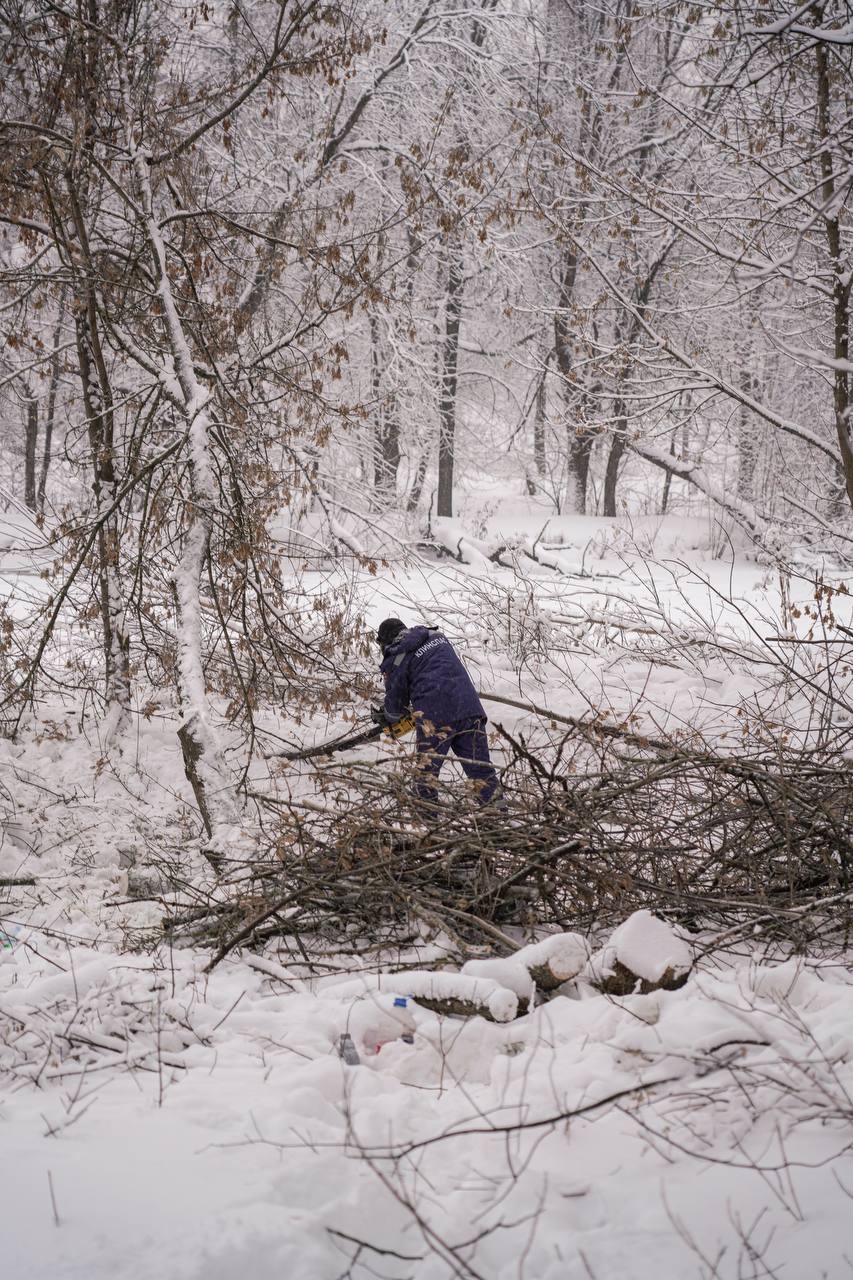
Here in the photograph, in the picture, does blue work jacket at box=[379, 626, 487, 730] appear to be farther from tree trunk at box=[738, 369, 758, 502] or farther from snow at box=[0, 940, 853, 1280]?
tree trunk at box=[738, 369, 758, 502]

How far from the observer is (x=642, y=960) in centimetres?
311

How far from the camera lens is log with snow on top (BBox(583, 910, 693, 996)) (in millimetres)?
3078

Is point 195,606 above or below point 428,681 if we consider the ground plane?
above

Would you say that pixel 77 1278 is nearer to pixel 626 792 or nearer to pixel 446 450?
pixel 626 792

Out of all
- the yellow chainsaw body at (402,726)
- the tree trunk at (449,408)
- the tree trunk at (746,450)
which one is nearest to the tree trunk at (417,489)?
the tree trunk at (449,408)

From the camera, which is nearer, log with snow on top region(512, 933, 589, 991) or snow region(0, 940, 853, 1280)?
snow region(0, 940, 853, 1280)

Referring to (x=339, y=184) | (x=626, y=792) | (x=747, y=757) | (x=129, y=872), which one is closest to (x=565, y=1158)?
(x=626, y=792)

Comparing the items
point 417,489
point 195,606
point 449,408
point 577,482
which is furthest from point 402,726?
point 449,408

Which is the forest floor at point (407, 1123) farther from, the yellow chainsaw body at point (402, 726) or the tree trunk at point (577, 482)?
the tree trunk at point (577, 482)

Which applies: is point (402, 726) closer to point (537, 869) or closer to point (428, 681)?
point (428, 681)

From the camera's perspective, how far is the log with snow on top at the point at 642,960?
3078 millimetres

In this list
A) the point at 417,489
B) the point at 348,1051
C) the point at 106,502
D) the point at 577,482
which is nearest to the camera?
the point at 348,1051

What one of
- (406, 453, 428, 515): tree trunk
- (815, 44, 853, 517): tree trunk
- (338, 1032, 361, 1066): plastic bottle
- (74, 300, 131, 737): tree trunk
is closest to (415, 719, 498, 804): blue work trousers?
(338, 1032, 361, 1066): plastic bottle

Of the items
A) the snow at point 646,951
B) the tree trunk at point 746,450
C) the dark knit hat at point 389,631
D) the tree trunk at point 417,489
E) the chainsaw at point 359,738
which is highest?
the tree trunk at point 746,450
